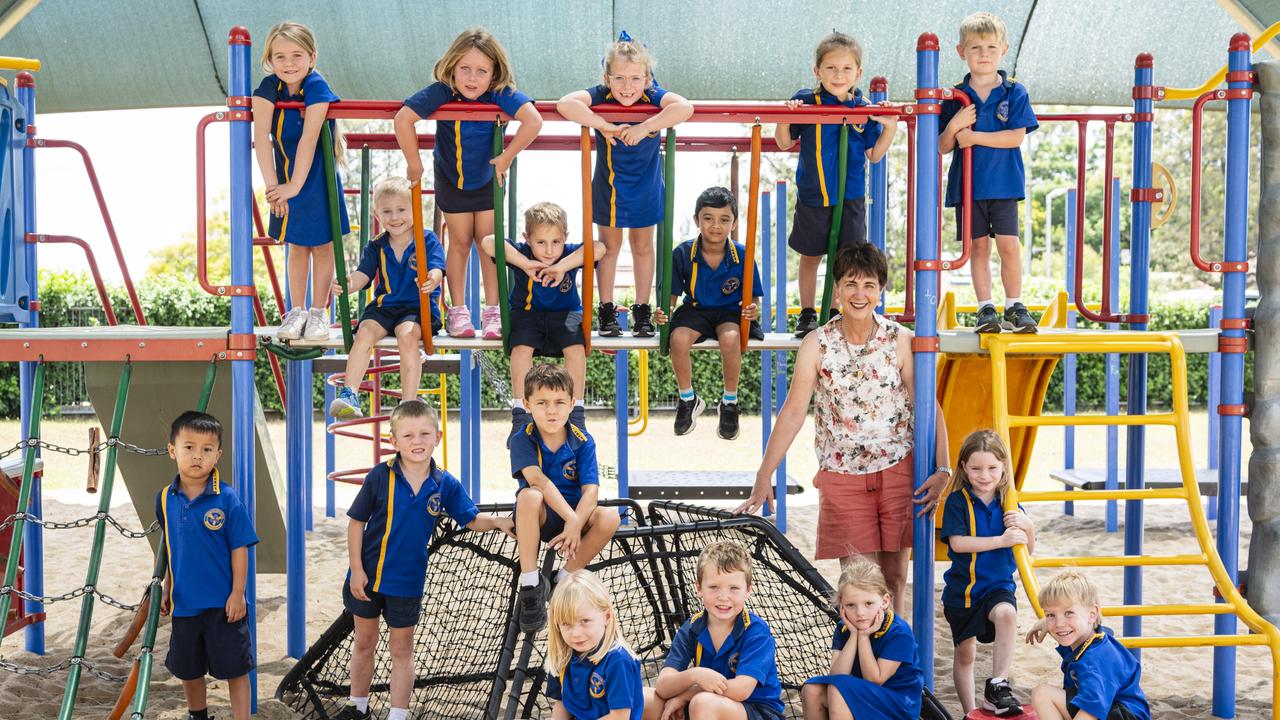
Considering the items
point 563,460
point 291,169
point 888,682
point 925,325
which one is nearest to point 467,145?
point 291,169

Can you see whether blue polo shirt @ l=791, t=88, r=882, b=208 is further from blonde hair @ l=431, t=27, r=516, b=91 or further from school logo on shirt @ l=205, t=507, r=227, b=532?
school logo on shirt @ l=205, t=507, r=227, b=532

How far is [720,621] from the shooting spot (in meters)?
3.70

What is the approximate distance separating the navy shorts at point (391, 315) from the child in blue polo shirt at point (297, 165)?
0.65 ft

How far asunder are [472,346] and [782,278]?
3.81 meters

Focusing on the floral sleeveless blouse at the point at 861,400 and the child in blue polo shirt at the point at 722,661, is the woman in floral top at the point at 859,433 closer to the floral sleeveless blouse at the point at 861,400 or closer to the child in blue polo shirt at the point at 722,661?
the floral sleeveless blouse at the point at 861,400

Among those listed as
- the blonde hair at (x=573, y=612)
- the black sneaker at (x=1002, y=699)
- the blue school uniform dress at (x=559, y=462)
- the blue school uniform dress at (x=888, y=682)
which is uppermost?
the blue school uniform dress at (x=559, y=462)

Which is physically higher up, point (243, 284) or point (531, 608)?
point (243, 284)

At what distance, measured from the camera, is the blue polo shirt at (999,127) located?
4.88m

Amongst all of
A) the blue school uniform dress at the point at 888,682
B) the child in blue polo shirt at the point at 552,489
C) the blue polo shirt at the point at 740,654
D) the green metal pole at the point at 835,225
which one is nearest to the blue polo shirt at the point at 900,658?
the blue school uniform dress at the point at 888,682

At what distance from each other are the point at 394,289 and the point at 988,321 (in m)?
2.54

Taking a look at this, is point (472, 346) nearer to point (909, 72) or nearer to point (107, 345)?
point (107, 345)

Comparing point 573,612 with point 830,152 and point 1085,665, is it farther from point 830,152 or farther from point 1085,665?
point 830,152

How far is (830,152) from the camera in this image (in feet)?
16.2

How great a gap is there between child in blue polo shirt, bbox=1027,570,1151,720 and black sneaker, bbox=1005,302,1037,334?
131 centimetres
